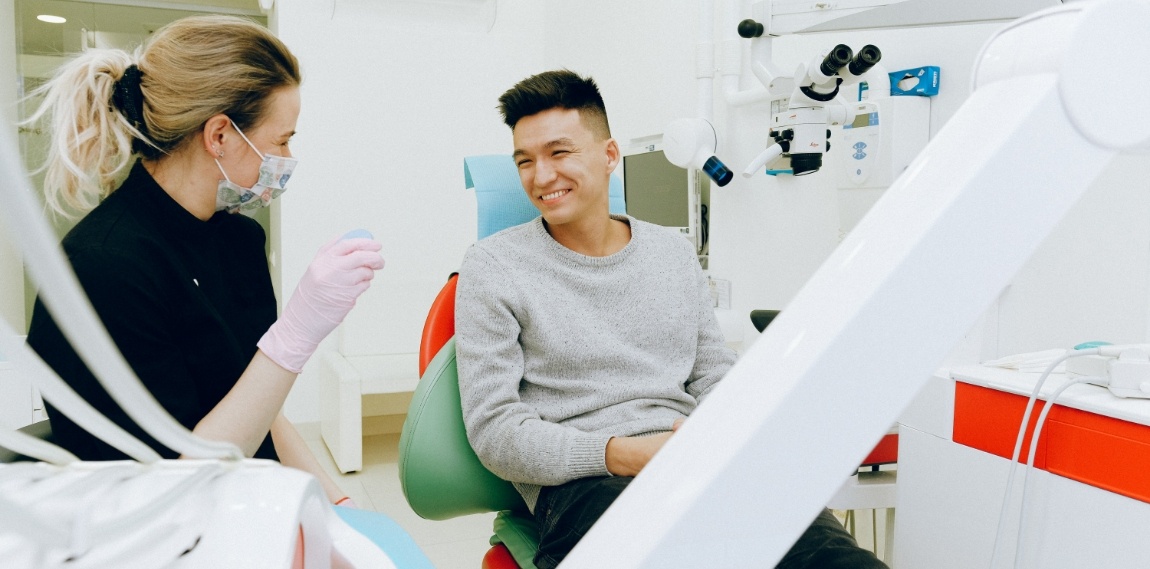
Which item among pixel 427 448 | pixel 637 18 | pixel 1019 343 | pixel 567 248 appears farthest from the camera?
pixel 637 18

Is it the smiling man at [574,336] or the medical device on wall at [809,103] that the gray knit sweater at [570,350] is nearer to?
the smiling man at [574,336]

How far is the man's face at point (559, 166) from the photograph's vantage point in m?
1.56

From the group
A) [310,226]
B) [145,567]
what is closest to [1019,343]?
[145,567]

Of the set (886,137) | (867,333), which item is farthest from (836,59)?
(867,333)

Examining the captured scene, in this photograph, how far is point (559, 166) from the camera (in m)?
1.58

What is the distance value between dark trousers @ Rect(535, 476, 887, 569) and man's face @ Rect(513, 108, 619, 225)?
529 mm

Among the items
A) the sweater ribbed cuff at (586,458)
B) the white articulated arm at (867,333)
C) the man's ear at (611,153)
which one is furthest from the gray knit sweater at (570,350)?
the white articulated arm at (867,333)

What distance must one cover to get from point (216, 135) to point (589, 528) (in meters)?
0.90

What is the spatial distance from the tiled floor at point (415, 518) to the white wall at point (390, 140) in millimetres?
493

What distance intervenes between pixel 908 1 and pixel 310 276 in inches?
37.1

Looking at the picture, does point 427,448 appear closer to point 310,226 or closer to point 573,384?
point 573,384

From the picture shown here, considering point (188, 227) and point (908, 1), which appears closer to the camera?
point (908, 1)

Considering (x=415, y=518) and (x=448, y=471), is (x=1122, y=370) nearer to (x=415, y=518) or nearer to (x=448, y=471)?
(x=448, y=471)

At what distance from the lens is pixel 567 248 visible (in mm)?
1558
